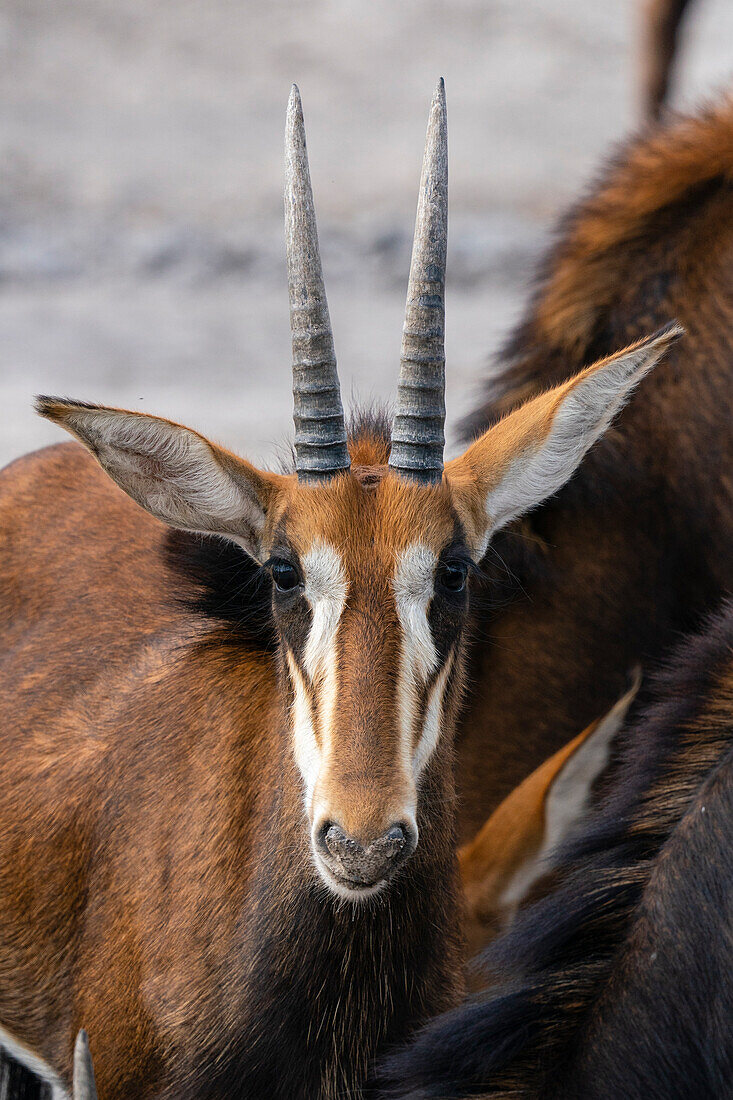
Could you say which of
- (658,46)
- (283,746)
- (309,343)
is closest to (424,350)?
(309,343)

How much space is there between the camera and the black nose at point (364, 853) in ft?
8.14

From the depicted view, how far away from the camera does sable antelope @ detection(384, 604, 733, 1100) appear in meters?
2.28

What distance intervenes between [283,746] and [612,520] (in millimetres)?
1786

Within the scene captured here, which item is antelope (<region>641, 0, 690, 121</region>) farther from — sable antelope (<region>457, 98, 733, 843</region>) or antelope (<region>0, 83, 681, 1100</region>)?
antelope (<region>0, 83, 681, 1100</region>)

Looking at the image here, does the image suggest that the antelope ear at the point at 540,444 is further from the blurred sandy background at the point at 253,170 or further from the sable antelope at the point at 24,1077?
the blurred sandy background at the point at 253,170

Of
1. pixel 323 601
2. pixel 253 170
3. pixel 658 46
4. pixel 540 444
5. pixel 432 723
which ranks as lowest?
pixel 432 723

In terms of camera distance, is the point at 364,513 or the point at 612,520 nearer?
the point at 364,513

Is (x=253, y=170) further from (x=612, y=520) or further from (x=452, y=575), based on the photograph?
(x=452, y=575)

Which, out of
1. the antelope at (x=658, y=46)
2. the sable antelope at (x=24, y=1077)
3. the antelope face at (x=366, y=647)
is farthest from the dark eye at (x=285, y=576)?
the antelope at (x=658, y=46)

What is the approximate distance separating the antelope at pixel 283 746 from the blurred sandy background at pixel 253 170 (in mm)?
4985

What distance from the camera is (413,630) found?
273 cm

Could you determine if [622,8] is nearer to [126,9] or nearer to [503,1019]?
[126,9]

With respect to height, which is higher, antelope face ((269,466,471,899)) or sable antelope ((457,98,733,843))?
sable antelope ((457,98,733,843))

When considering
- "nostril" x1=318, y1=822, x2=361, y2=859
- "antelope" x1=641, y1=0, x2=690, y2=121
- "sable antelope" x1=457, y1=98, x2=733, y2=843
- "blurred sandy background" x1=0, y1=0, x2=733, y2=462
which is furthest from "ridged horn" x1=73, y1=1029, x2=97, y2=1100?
"antelope" x1=641, y1=0, x2=690, y2=121
